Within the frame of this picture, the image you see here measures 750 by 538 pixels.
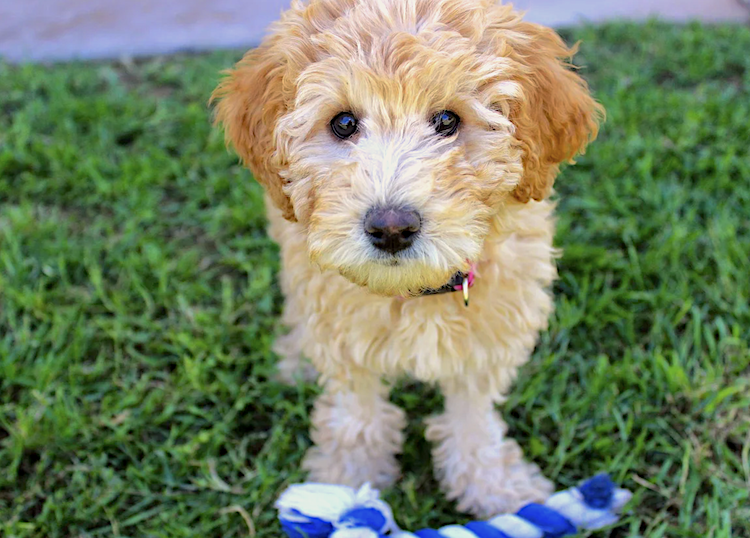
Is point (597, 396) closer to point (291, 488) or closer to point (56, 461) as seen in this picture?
point (291, 488)

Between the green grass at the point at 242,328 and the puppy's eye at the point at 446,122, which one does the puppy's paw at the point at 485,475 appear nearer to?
the green grass at the point at 242,328

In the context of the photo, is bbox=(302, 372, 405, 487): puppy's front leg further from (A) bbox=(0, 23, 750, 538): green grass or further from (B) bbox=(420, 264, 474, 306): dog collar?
(B) bbox=(420, 264, 474, 306): dog collar

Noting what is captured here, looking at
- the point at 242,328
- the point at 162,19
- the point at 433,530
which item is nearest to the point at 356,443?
the point at 433,530

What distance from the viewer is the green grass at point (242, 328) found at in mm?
3086

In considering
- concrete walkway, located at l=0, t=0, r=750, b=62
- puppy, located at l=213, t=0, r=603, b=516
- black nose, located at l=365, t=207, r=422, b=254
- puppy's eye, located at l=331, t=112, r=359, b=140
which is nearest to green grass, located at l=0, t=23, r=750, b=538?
puppy, located at l=213, t=0, r=603, b=516

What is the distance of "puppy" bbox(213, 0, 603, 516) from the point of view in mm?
2037

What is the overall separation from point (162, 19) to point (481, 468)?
498 centimetres

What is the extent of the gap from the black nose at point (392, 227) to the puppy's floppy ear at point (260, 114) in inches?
21.0

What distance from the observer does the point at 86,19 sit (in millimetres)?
6297

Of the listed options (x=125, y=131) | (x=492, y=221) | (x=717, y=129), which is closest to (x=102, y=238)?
(x=125, y=131)

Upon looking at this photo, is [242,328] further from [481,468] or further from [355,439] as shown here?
[481,468]

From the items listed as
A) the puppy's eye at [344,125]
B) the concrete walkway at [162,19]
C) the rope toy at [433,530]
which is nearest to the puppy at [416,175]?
the puppy's eye at [344,125]

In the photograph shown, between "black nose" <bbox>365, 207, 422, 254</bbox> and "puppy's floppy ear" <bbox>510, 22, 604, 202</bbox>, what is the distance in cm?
53

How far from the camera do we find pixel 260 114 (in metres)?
2.42
